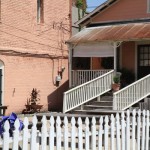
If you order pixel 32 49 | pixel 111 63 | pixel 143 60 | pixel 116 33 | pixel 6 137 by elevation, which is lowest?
pixel 6 137

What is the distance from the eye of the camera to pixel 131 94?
57.3ft

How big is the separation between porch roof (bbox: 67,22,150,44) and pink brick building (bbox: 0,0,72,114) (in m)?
2.39

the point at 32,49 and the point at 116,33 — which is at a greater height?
the point at 116,33

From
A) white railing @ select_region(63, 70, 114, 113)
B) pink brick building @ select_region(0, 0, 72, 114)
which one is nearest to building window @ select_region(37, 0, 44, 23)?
pink brick building @ select_region(0, 0, 72, 114)

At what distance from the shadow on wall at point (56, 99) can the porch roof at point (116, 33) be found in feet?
13.4

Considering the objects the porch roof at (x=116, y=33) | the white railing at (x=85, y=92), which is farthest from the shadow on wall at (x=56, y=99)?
the white railing at (x=85, y=92)

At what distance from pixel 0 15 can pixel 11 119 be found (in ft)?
38.7

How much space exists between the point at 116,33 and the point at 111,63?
129 inches

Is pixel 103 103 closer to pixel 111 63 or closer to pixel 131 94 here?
pixel 131 94

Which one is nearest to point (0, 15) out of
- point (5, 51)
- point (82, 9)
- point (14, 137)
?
point (5, 51)

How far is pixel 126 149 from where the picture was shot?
8258mm

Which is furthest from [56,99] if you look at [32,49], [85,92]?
[85,92]

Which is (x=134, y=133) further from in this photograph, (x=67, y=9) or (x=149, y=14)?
(x=67, y=9)

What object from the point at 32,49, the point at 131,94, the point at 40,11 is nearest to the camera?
the point at 131,94
